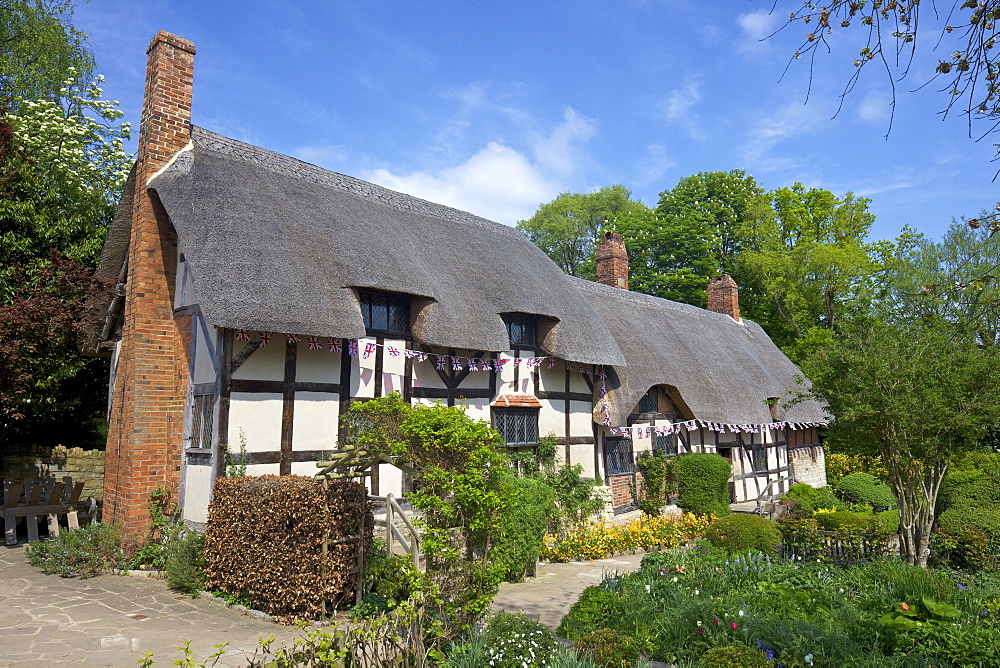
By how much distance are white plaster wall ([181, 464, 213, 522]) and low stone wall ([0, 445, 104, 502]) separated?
17.5 ft

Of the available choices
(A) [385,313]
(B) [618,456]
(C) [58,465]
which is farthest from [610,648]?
(C) [58,465]

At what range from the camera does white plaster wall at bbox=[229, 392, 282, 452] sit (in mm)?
8866

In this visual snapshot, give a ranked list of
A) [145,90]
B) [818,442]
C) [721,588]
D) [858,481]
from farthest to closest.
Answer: [818,442], [858,481], [145,90], [721,588]

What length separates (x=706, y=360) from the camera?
59.2 feet

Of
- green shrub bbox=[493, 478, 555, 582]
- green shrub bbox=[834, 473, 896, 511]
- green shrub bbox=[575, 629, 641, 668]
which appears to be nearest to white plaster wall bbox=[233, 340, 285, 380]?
green shrub bbox=[493, 478, 555, 582]

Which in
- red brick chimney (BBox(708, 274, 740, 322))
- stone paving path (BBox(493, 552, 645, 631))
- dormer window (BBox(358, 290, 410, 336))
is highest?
red brick chimney (BBox(708, 274, 740, 322))

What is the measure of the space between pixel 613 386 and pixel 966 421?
6664 millimetres

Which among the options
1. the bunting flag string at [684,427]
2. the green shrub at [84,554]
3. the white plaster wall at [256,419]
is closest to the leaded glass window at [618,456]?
the bunting flag string at [684,427]

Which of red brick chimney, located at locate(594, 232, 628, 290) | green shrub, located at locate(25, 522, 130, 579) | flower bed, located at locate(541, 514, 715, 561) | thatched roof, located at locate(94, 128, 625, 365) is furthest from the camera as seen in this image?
red brick chimney, located at locate(594, 232, 628, 290)

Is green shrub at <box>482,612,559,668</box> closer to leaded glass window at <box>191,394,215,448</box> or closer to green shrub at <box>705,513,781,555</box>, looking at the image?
green shrub at <box>705,513,781,555</box>

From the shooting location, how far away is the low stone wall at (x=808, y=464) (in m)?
21.8

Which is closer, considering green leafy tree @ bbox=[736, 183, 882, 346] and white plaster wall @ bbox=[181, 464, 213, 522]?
white plaster wall @ bbox=[181, 464, 213, 522]

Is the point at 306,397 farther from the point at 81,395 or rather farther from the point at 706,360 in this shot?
the point at 706,360

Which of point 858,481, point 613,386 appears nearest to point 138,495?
point 613,386
